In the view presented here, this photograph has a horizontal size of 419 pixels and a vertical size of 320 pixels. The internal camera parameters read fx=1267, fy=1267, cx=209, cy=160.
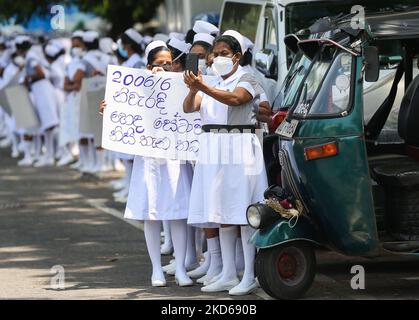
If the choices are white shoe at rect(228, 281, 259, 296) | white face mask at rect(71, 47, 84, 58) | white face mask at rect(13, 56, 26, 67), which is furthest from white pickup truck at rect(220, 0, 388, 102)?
white face mask at rect(13, 56, 26, 67)

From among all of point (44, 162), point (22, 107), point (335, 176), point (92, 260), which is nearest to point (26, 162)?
point (44, 162)

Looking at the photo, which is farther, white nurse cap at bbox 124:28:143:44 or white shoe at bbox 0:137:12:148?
white shoe at bbox 0:137:12:148

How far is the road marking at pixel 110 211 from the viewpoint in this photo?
45.0 ft

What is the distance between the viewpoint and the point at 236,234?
984 cm

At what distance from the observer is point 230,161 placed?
9484 millimetres

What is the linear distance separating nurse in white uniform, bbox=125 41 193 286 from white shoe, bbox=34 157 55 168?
11.3 m

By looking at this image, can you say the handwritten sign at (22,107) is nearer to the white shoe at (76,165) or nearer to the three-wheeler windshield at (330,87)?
the white shoe at (76,165)

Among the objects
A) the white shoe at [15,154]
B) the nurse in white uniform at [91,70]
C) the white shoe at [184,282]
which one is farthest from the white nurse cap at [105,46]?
the white shoe at [184,282]

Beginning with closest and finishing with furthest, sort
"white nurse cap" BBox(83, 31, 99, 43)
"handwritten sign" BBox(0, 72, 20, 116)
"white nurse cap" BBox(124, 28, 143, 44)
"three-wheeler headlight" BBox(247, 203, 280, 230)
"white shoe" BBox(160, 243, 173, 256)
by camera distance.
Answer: "three-wheeler headlight" BBox(247, 203, 280, 230) < "white shoe" BBox(160, 243, 173, 256) < "white nurse cap" BBox(124, 28, 143, 44) < "white nurse cap" BBox(83, 31, 99, 43) < "handwritten sign" BBox(0, 72, 20, 116)

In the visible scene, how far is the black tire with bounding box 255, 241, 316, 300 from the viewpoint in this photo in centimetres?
904
